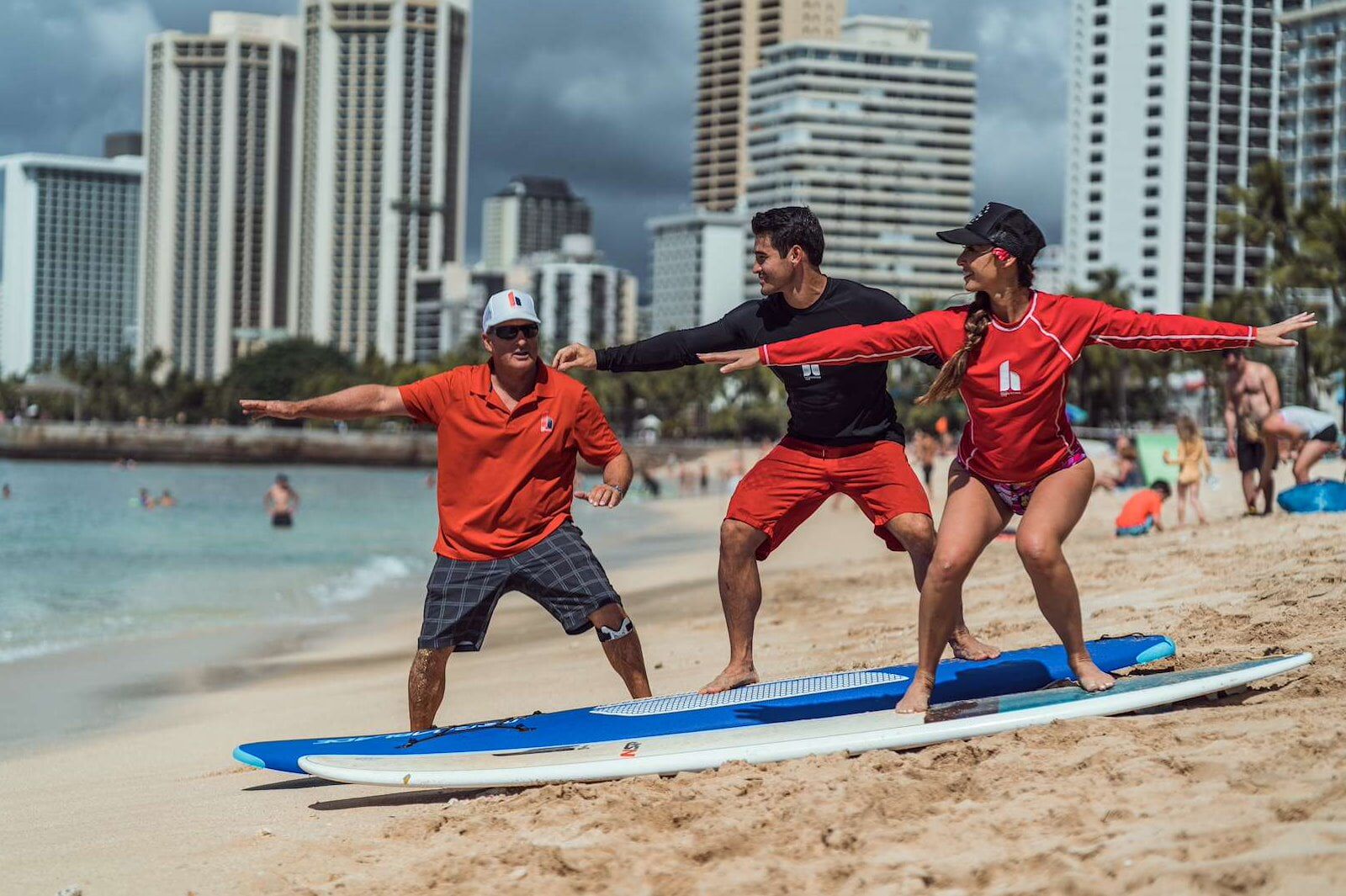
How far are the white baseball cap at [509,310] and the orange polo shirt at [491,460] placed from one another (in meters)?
0.22

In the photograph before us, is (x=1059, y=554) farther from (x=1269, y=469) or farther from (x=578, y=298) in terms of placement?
(x=578, y=298)

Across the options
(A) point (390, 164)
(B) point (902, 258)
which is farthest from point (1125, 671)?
(A) point (390, 164)

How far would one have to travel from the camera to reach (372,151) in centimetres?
18662

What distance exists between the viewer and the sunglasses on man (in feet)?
19.0

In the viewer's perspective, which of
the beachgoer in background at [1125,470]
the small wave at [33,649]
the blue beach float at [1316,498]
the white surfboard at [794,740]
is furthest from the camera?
the beachgoer in background at [1125,470]

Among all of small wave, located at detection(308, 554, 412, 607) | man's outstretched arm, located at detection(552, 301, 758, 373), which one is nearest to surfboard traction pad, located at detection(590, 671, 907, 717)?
man's outstretched arm, located at detection(552, 301, 758, 373)

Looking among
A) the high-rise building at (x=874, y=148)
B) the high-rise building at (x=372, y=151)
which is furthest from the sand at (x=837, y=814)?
the high-rise building at (x=372, y=151)

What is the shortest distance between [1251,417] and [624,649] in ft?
29.8

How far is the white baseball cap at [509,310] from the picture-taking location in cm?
579

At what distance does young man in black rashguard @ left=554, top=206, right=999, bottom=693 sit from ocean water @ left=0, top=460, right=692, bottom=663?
9073mm

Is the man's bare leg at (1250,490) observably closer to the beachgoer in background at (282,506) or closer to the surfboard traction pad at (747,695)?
the surfboard traction pad at (747,695)

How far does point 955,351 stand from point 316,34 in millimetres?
198426

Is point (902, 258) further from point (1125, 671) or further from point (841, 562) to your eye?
point (1125, 671)

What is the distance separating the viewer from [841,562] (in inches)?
698
